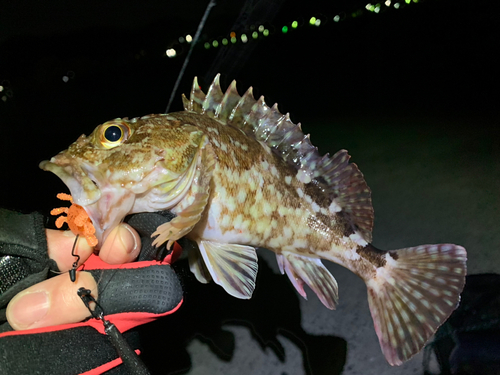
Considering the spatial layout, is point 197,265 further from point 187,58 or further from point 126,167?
point 187,58

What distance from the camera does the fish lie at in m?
0.84

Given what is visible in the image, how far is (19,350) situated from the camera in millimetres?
714

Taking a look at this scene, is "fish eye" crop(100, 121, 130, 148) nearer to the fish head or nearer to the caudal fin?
the fish head

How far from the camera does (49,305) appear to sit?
2.56ft

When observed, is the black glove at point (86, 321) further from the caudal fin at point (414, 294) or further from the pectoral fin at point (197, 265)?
the caudal fin at point (414, 294)

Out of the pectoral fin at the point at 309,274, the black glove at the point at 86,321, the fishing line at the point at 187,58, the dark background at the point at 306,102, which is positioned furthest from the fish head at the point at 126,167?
the fishing line at the point at 187,58

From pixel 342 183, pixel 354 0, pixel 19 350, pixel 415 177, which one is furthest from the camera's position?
pixel 354 0

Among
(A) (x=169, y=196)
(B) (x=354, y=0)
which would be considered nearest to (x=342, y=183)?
(A) (x=169, y=196)

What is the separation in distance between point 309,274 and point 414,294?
0.38 metres

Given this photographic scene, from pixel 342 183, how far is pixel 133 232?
804 millimetres

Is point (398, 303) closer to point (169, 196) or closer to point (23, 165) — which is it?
point (169, 196)

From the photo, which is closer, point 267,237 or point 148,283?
point 148,283

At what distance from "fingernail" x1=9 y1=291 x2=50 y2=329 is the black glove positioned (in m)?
0.03

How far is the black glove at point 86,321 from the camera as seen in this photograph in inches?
28.7
